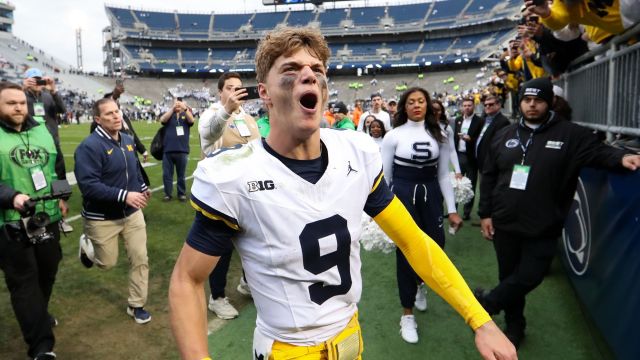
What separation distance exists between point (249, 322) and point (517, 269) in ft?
8.34

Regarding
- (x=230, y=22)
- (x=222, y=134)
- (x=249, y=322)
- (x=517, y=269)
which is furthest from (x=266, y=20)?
(x=517, y=269)

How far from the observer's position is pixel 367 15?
67.5m

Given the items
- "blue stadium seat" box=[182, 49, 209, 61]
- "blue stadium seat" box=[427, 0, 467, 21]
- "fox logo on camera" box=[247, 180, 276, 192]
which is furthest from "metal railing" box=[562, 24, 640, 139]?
"blue stadium seat" box=[182, 49, 209, 61]

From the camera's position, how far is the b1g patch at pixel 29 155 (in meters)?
3.55

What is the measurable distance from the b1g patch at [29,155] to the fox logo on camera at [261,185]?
3.03 meters

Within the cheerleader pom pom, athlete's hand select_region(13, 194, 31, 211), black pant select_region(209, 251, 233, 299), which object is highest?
athlete's hand select_region(13, 194, 31, 211)

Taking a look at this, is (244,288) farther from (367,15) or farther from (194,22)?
(194,22)

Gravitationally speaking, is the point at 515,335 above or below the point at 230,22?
below

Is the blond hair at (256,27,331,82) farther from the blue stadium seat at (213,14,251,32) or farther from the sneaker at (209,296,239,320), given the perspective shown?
the blue stadium seat at (213,14,251,32)

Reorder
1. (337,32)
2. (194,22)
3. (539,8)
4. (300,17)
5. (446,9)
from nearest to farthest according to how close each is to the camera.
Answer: (539,8)
(446,9)
(337,32)
(300,17)
(194,22)

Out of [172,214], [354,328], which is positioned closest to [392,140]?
[354,328]

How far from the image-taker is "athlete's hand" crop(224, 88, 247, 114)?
3.69m

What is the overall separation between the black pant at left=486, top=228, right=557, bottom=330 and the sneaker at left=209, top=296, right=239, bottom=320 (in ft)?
8.06

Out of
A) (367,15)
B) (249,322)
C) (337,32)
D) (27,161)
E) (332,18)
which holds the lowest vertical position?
(249,322)
